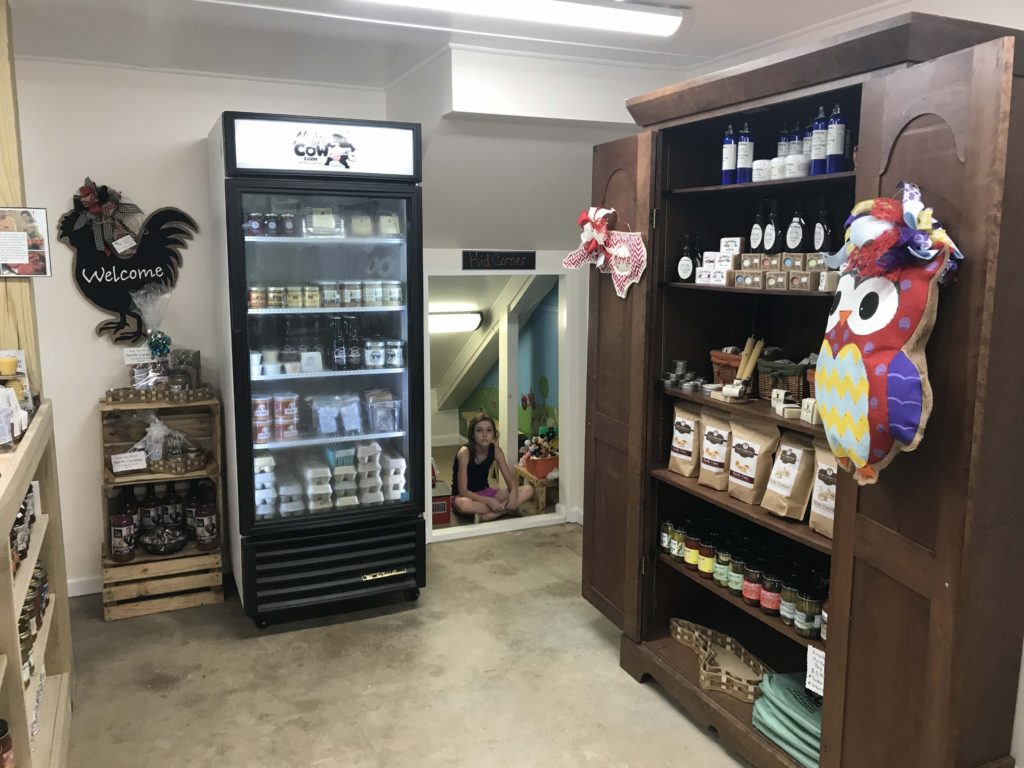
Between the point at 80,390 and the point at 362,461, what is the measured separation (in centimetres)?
139

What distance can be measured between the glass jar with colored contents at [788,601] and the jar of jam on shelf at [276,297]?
2307 millimetres

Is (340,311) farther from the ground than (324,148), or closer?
closer

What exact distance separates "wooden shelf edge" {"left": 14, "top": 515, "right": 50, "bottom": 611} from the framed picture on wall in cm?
82

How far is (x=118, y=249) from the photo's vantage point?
3.80 meters

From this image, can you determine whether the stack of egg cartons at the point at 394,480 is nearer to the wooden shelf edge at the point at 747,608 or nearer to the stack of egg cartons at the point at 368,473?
the stack of egg cartons at the point at 368,473

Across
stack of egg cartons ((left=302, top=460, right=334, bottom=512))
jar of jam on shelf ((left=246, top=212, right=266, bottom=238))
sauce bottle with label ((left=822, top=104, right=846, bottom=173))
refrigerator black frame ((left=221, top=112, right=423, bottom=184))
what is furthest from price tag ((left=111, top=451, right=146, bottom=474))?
sauce bottle with label ((left=822, top=104, right=846, bottom=173))

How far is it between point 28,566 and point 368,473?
1.74m

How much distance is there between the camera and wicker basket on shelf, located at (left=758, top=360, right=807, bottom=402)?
2566 millimetres

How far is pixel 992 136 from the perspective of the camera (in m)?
1.70

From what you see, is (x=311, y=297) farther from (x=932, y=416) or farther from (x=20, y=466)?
(x=932, y=416)

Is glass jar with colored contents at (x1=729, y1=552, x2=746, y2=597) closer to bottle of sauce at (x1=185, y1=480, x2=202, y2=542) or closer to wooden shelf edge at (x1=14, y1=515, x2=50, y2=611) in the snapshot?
wooden shelf edge at (x1=14, y1=515, x2=50, y2=611)

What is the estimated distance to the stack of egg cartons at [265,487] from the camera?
11.8 feet

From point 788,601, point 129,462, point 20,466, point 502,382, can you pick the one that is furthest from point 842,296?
point 502,382

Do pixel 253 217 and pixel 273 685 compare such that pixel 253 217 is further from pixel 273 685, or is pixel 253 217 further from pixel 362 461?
pixel 273 685
